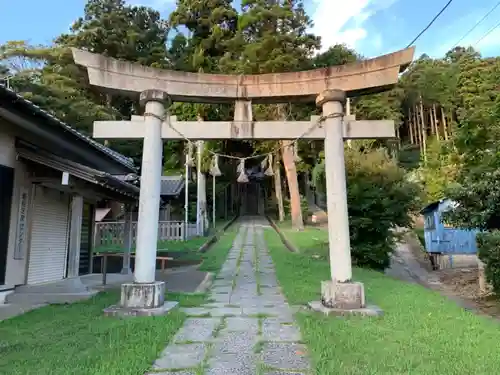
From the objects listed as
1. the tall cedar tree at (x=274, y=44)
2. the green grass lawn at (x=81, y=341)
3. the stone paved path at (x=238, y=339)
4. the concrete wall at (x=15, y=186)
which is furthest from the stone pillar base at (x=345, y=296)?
the tall cedar tree at (x=274, y=44)

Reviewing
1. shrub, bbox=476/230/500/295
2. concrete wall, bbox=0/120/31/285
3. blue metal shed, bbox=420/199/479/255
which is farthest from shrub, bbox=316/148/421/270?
concrete wall, bbox=0/120/31/285

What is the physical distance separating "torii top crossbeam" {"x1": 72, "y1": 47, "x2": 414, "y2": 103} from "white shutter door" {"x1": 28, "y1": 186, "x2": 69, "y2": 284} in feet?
12.2

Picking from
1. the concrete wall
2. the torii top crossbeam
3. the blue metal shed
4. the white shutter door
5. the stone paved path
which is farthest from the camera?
the blue metal shed

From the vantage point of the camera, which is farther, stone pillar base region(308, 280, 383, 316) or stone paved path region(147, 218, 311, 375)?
stone pillar base region(308, 280, 383, 316)

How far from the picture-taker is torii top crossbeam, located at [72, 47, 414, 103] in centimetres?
670

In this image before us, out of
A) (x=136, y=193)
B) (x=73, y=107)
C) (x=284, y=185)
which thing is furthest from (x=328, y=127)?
(x=284, y=185)

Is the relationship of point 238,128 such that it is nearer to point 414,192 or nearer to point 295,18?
point 414,192

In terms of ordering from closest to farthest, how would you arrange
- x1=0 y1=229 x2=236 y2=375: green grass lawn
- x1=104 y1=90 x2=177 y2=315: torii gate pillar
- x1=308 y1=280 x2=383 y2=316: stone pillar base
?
1. x1=0 y1=229 x2=236 y2=375: green grass lawn
2. x1=308 y1=280 x2=383 y2=316: stone pillar base
3. x1=104 y1=90 x2=177 y2=315: torii gate pillar

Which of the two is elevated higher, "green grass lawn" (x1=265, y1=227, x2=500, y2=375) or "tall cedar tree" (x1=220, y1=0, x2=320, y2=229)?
"tall cedar tree" (x1=220, y1=0, x2=320, y2=229)

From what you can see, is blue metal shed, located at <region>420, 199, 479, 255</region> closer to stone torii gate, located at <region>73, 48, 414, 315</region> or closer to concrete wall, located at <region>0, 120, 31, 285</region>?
stone torii gate, located at <region>73, 48, 414, 315</region>

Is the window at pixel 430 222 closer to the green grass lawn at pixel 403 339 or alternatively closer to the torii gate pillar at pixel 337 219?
the green grass lawn at pixel 403 339

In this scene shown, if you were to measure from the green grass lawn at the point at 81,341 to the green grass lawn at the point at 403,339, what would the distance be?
180 cm

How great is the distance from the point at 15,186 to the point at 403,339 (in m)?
7.60

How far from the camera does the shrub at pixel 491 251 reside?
328 inches
